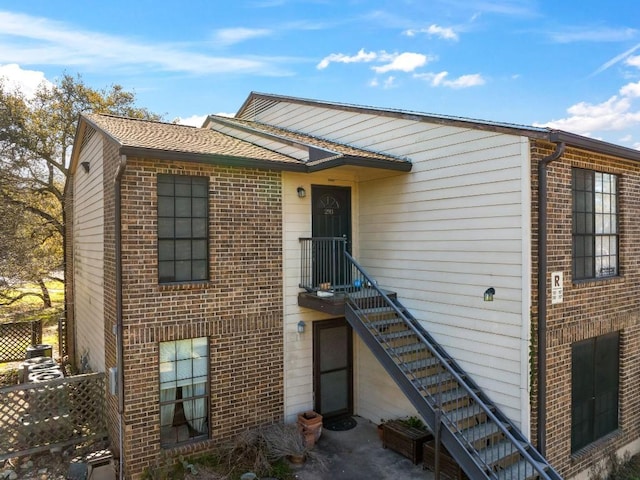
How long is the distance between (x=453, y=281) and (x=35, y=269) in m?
15.2

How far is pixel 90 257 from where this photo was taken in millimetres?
9148

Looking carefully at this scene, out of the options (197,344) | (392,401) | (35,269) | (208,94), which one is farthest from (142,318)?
(208,94)

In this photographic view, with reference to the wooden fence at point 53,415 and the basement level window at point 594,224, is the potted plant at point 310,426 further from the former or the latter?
the basement level window at point 594,224

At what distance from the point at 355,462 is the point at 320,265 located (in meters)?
3.58

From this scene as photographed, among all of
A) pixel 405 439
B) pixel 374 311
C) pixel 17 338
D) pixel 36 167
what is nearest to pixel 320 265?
pixel 374 311

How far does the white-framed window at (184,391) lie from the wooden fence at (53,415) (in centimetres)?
176

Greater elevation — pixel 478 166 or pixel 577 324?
pixel 478 166

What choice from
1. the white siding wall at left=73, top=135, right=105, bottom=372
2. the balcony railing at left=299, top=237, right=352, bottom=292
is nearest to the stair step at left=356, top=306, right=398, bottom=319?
the balcony railing at left=299, top=237, right=352, bottom=292

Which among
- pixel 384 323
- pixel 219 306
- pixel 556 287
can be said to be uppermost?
pixel 556 287

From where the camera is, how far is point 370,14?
9.36m

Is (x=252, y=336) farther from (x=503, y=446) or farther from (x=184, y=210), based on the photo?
(x=503, y=446)

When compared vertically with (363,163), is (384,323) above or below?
below

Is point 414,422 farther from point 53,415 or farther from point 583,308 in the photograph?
point 53,415

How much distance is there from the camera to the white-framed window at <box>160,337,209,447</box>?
675 cm
